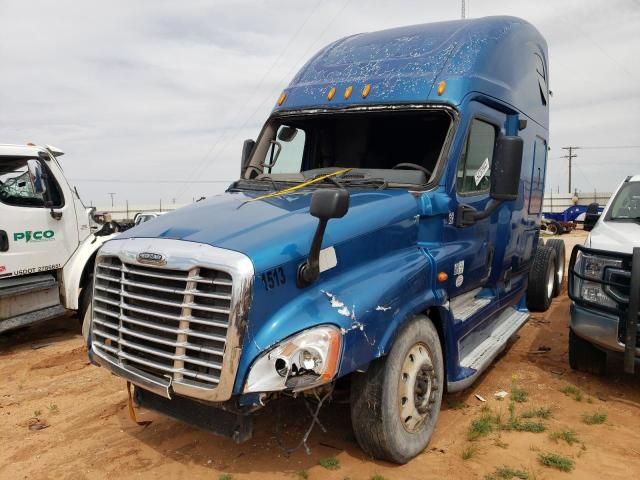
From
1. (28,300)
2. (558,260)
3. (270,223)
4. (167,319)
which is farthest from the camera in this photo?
(558,260)

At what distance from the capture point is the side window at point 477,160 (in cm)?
450

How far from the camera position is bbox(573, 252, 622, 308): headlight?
4672 mm

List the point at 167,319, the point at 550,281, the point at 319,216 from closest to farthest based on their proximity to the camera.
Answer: the point at 319,216, the point at 167,319, the point at 550,281

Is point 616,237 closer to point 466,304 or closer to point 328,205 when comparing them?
point 466,304

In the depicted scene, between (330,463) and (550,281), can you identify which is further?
(550,281)

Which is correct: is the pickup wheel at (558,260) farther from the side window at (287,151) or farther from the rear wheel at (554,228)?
the rear wheel at (554,228)

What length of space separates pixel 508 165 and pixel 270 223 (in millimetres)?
2175

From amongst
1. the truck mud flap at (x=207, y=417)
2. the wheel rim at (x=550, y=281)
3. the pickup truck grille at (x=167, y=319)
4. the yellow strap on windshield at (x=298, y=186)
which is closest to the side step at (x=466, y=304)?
the yellow strap on windshield at (x=298, y=186)

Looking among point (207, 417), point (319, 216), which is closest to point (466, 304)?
point (319, 216)

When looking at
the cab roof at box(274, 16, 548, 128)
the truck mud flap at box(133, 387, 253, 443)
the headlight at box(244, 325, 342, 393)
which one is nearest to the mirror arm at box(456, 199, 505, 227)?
the cab roof at box(274, 16, 548, 128)

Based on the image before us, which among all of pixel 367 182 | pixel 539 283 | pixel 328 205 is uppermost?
pixel 367 182

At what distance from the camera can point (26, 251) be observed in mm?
6832

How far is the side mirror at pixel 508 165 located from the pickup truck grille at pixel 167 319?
2.62 m

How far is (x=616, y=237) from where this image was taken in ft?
16.0
